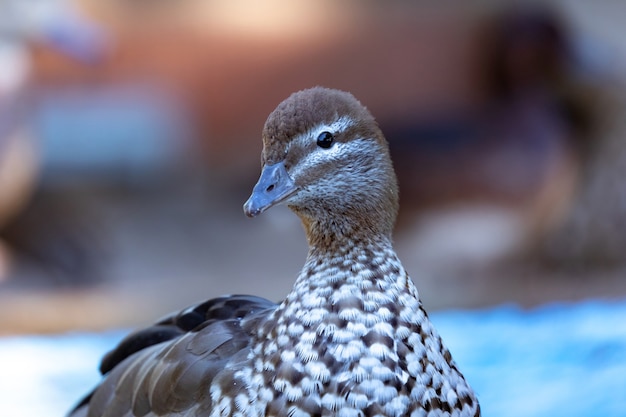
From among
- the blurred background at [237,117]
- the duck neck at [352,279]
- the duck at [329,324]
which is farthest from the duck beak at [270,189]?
the blurred background at [237,117]

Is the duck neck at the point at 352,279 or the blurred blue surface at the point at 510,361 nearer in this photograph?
the duck neck at the point at 352,279

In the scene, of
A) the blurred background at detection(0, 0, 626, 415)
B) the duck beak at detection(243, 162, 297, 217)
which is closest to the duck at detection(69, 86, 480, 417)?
the duck beak at detection(243, 162, 297, 217)

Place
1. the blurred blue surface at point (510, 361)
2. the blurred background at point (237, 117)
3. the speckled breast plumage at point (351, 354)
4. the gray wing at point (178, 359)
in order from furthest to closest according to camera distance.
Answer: the blurred background at point (237, 117), the blurred blue surface at point (510, 361), the gray wing at point (178, 359), the speckled breast plumage at point (351, 354)

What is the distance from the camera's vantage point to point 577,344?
1956 millimetres

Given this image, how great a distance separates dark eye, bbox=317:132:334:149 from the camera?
1114 millimetres

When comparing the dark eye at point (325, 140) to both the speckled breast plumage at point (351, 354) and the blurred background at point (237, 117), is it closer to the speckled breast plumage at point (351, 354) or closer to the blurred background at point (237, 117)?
the speckled breast plumage at point (351, 354)

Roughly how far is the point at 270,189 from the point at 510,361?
0.98m

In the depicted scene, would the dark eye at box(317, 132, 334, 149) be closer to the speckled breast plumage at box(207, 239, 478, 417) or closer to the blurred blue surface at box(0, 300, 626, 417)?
the speckled breast plumage at box(207, 239, 478, 417)

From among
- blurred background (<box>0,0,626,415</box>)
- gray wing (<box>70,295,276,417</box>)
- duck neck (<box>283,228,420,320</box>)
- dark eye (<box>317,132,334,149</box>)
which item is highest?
blurred background (<box>0,0,626,415</box>)

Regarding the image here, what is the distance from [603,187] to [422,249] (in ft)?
3.27

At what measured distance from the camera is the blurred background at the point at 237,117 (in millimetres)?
3828

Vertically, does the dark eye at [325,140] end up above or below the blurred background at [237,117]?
below

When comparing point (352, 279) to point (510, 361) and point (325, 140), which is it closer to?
point (325, 140)

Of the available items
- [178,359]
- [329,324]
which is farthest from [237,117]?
[329,324]
